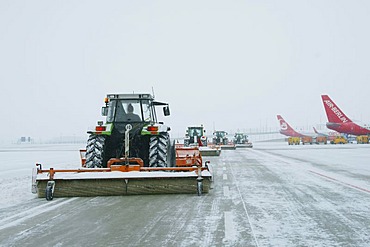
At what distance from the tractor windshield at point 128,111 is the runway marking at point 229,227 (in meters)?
4.45

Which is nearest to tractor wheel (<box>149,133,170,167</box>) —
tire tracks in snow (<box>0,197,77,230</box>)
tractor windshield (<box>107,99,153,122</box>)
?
tractor windshield (<box>107,99,153,122</box>)

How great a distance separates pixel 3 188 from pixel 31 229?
231 inches

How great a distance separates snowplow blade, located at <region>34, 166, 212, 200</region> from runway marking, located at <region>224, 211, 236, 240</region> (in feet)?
6.74

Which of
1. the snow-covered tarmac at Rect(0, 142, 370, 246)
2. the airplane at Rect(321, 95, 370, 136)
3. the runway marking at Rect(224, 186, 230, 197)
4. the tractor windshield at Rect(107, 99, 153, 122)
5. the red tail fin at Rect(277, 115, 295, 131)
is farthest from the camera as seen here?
the red tail fin at Rect(277, 115, 295, 131)

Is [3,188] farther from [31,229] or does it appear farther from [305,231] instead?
[305,231]

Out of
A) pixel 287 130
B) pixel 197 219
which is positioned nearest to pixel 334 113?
pixel 287 130

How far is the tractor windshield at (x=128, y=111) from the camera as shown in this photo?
10.2 m

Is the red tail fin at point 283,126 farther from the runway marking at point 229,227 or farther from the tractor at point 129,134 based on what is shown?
the runway marking at point 229,227

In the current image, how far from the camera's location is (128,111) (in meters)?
10.3

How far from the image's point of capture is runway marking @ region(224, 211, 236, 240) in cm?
494

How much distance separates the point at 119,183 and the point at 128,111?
99.6 inches

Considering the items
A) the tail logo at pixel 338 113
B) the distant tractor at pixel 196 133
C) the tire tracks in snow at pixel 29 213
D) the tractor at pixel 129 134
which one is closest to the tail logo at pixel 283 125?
the tail logo at pixel 338 113

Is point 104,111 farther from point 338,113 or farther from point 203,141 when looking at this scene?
point 338,113

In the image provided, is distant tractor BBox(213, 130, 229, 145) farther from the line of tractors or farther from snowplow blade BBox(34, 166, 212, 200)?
snowplow blade BBox(34, 166, 212, 200)
